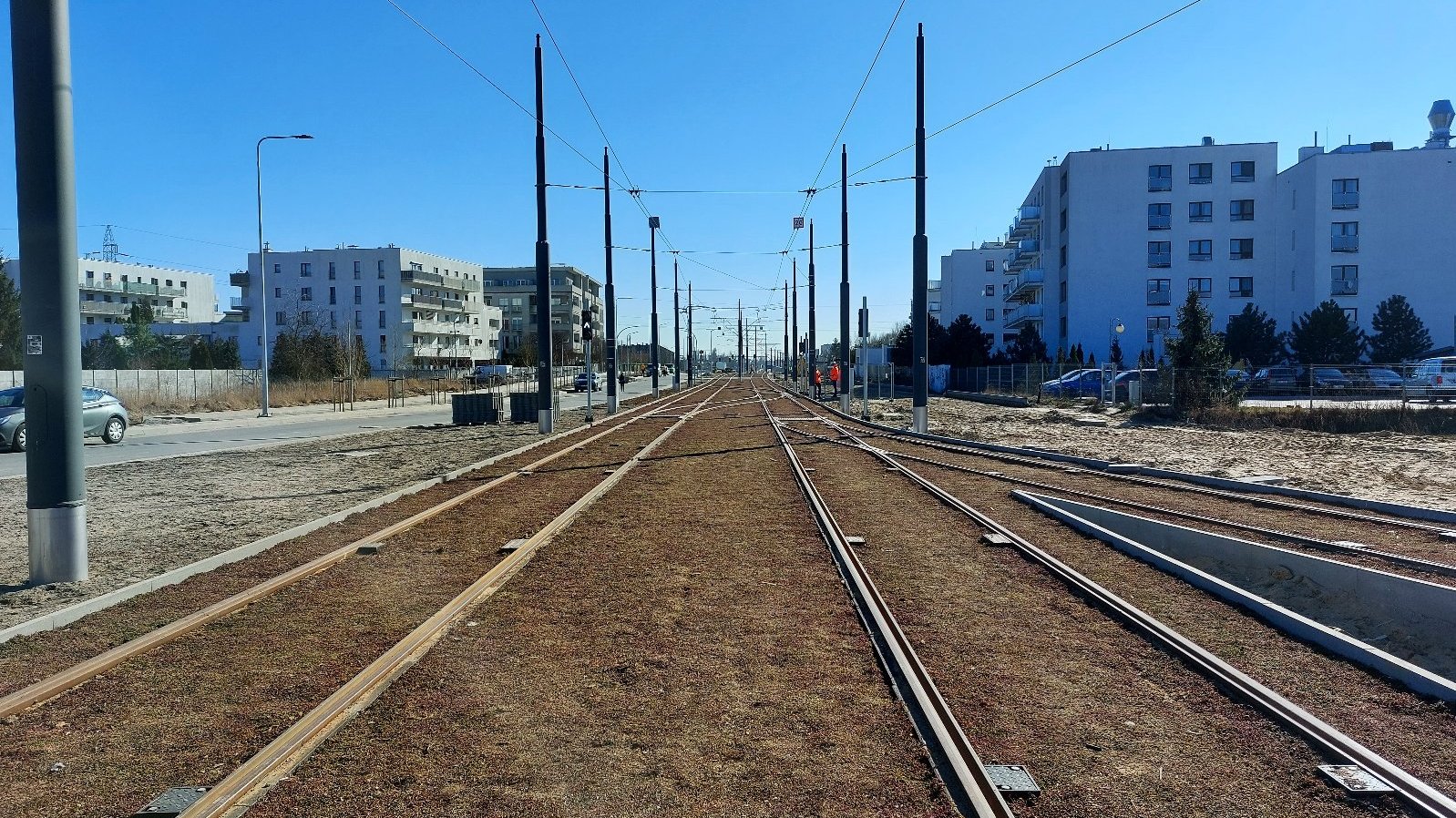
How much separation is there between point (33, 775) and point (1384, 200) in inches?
3011

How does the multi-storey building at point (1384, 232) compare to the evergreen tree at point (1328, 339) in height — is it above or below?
above

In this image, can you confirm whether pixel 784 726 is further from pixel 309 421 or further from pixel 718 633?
pixel 309 421

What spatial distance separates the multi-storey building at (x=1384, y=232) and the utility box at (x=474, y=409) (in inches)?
2182

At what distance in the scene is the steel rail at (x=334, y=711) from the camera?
13.5 ft

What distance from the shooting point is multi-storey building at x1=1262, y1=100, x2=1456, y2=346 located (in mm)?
64438

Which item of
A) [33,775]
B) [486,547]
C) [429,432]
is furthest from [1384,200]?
[33,775]

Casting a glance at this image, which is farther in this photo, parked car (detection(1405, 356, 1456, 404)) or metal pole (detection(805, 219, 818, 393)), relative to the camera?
metal pole (detection(805, 219, 818, 393))

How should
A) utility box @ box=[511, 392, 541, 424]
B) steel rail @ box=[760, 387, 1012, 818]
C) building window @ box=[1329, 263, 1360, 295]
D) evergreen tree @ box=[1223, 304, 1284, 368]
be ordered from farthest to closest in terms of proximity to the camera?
building window @ box=[1329, 263, 1360, 295] < evergreen tree @ box=[1223, 304, 1284, 368] < utility box @ box=[511, 392, 541, 424] < steel rail @ box=[760, 387, 1012, 818]

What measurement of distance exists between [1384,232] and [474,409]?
197 ft

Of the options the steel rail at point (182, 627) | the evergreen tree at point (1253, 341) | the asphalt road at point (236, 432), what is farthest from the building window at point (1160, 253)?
the steel rail at point (182, 627)

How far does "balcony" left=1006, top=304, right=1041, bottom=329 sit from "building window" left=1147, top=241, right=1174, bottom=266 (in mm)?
10563

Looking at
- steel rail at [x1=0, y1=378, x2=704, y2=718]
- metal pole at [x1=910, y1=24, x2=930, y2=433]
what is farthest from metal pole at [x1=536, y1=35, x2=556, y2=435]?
steel rail at [x1=0, y1=378, x2=704, y2=718]

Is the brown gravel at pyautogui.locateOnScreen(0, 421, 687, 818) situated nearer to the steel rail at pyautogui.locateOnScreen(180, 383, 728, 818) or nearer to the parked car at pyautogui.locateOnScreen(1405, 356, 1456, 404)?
the steel rail at pyautogui.locateOnScreen(180, 383, 728, 818)

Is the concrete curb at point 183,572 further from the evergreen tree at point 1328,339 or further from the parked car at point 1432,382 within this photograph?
the evergreen tree at point 1328,339
